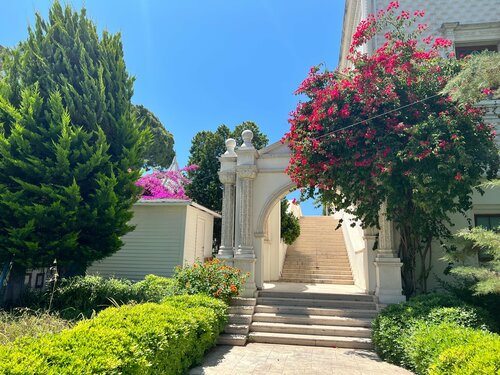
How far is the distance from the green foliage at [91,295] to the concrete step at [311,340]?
2167 mm

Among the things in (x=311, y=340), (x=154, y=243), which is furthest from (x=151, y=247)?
(x=311, y=340)

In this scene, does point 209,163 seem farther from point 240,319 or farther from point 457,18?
point 457,18

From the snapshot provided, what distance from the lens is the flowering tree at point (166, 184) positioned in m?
15.4

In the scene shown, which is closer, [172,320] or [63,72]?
[172,320]

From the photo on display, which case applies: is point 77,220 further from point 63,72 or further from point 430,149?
point 430,149

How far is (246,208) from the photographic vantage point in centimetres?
904

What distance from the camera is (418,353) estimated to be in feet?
15.0

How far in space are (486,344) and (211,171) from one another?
13103 millimetres

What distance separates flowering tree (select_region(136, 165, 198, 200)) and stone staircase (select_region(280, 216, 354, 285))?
5.70 metres

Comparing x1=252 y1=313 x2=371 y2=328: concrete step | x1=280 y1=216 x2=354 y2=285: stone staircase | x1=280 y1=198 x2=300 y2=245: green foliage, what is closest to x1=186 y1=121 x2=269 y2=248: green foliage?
x1=280 y1=198 x2=300 y2=245: green foliage

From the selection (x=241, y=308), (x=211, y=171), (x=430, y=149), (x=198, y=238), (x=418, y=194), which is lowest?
(x=241, y=308)

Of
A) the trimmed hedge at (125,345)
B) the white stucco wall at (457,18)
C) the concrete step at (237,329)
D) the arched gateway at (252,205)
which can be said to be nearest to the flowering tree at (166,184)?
the arched gateway at (252,205)

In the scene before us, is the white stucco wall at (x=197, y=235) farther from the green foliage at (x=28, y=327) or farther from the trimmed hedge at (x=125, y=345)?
the green foliage at (x=28, y=327)

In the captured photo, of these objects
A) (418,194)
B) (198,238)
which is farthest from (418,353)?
(198,238)
